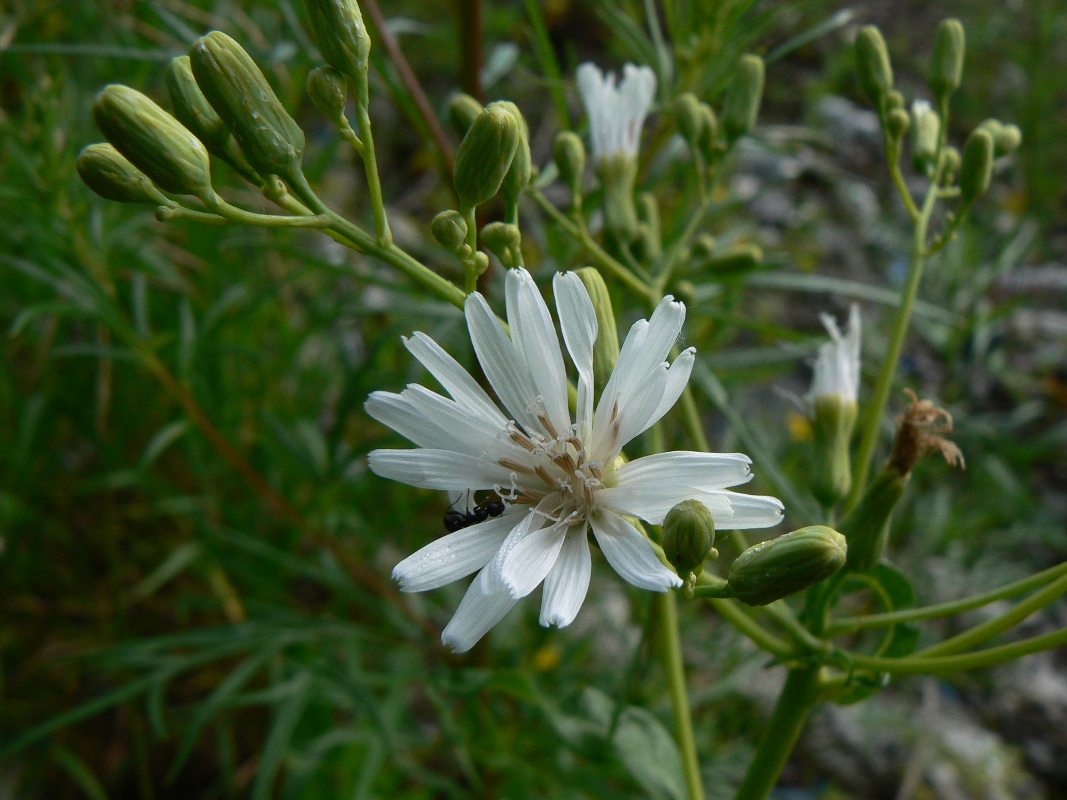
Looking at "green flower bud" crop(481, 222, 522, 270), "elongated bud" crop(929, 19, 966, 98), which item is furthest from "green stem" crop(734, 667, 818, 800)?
"elongated bud" crop(929, 19, 966, 98)

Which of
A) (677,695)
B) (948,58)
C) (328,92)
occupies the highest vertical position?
(328,92)

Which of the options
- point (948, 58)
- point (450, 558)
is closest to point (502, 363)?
point (450, 558)

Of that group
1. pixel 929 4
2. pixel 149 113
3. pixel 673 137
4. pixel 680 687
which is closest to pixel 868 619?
pixel 680 687

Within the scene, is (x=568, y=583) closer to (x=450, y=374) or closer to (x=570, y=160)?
(x=450, y=374)

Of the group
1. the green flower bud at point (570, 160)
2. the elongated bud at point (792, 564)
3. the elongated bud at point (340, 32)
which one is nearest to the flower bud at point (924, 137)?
the green flower bud at point (570, 160)

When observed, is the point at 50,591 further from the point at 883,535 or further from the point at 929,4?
the point at 929,4

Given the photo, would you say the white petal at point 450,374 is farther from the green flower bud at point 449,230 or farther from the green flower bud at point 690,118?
the green flower bud at point 690,118
